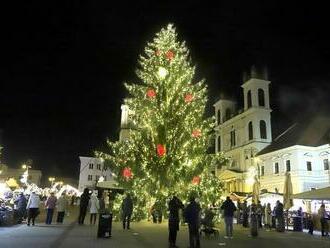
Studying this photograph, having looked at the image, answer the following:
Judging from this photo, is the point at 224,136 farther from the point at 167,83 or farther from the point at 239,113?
the point at 167,83

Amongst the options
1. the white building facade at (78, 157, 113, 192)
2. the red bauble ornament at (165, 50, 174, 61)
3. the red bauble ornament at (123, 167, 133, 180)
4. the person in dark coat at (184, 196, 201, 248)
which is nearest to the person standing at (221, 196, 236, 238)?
the person in dark coat at (184, 196, 201, 248)

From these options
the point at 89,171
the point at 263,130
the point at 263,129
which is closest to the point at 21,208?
the point at 263,130

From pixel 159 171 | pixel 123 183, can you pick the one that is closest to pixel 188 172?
pixel 159 171

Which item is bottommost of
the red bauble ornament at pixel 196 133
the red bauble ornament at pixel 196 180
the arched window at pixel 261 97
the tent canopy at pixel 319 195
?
the tent canopy at pixel 319 195

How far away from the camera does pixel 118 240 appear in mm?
15180

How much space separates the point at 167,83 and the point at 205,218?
1143 cm

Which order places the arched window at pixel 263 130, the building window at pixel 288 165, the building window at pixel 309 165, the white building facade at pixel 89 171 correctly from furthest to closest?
the white building facade at pixel 89 171 → the arched window at pixel 263 130 → the building window at pixel 288 165 → the building window at pixel 309 165

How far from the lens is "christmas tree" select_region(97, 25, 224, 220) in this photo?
25734 millimetres

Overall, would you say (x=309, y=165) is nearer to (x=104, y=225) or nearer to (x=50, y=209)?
(x=50, y=209)

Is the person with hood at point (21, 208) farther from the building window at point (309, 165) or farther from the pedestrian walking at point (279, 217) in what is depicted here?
the building window at point (309, 165)

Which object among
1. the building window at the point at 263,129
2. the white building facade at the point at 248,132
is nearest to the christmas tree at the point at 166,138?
the white building facade at the point at 248,132

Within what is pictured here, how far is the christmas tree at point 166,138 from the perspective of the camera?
25.7 meters

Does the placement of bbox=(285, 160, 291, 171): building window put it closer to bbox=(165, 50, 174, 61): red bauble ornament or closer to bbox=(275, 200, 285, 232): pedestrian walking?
bbox=(165, 50, 174, 61): red bauble ornament

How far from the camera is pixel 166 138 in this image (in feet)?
86.4
